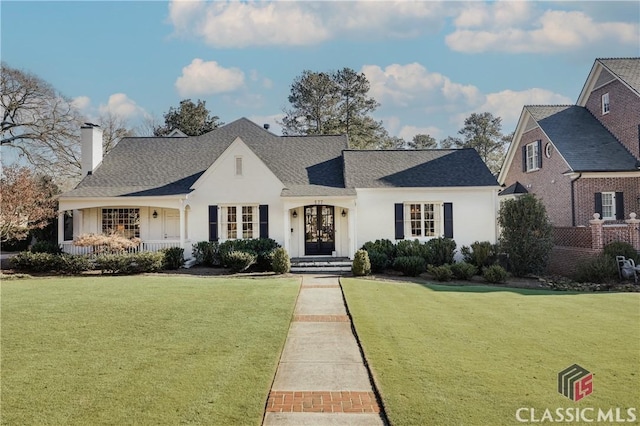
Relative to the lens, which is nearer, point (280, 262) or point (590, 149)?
point (280, 262)

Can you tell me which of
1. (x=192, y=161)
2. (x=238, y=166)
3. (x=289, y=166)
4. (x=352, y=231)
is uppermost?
(x=192, y=161)

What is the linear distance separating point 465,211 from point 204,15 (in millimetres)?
12638

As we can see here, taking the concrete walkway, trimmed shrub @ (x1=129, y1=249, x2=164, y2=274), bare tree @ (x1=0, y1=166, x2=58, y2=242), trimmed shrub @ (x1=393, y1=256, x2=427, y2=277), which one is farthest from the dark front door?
bare tree @ (x1=0, y1=166, x2=58, y2=242)

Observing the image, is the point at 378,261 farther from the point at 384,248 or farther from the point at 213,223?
the point at 213,223

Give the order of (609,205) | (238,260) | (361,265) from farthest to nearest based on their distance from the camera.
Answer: (609,205)
(238,260)
(361,265)

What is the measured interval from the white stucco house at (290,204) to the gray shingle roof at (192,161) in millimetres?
97

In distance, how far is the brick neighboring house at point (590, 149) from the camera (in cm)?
1964

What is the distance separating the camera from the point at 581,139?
21.4 m

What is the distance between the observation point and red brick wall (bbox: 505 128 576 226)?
20.5 m

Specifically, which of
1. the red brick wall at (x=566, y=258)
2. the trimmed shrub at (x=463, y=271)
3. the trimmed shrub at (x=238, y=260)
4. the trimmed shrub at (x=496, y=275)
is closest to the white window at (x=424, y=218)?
the trimmed shrub at (x=463, y=271)

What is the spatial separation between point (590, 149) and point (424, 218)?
943 centimetres

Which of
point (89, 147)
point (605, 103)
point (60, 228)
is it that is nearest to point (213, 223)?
point (60, 228)

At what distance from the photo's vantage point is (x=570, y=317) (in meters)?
8.89

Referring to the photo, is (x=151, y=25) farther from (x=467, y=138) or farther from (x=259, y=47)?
(x=467, y=138)
